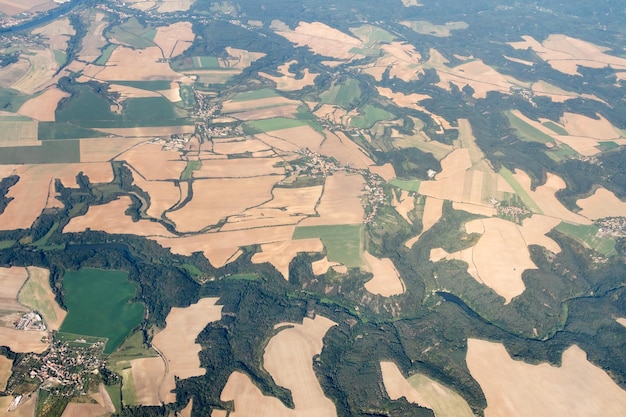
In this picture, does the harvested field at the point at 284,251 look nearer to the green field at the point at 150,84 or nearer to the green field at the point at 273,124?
the green field at the point at 273,124

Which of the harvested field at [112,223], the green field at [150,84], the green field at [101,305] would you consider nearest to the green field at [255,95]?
the green field at [150,84]

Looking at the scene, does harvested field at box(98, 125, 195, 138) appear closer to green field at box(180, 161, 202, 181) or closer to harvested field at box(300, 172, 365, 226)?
green field at box(180, 161, 202, 181)

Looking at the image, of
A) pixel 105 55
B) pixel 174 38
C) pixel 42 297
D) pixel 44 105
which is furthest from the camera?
pixel 174 38

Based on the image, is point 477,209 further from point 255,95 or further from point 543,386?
point 255,95

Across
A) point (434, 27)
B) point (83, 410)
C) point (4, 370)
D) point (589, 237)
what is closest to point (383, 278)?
point (589, 237)

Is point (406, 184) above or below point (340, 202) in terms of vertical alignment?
below
